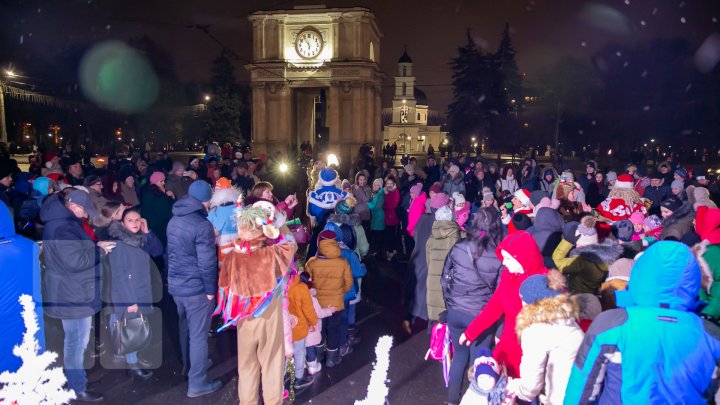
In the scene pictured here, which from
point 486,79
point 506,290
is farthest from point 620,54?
point 506,290

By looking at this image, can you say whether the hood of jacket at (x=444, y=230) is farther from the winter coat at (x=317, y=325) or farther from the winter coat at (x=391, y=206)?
the winter coat at (x=391, y=206)

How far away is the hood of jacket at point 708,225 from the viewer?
560cm

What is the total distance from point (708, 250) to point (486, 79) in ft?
182

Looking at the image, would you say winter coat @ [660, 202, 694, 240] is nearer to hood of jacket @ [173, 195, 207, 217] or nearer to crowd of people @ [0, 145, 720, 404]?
crowd of people @ [0, 145, 720, 404]

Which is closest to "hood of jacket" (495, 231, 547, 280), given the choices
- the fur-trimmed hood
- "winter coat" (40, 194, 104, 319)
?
the fur-trimmed hood

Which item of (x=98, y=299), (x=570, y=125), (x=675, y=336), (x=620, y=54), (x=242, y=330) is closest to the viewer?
(x=675, y=336)

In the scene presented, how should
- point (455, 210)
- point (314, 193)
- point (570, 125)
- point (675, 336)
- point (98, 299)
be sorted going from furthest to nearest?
point (570, 125)
point (314, 193)
point (455, 210)
point (98, 299)
point (675, 336)

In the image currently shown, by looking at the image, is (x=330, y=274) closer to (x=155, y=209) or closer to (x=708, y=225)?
(x=708, y=225)

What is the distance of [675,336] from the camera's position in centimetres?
296

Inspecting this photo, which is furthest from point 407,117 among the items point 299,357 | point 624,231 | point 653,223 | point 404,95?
point 299,357

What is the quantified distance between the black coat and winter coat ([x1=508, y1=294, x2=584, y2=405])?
1.21m

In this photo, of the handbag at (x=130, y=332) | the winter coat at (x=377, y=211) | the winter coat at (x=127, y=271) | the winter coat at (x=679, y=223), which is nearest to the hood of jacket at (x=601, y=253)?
the winter coat at (x=679, y=223)

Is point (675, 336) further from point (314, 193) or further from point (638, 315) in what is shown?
point (314, 193)

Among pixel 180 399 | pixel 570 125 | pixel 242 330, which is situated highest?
pixel 570 125
